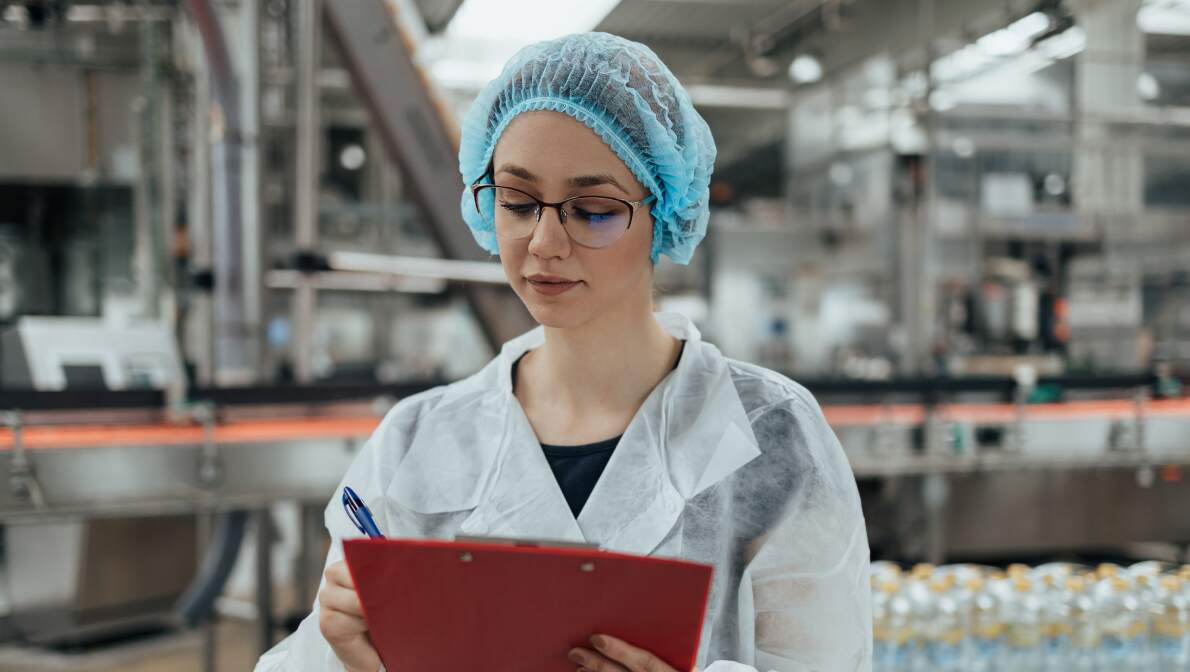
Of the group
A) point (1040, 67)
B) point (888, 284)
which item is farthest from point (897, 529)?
point (1040, 67)

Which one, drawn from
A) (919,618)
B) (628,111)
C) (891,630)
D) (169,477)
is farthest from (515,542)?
(169,477)

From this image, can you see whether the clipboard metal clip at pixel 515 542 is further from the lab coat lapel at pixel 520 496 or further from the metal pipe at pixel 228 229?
the metal pipe at pixel 228 229

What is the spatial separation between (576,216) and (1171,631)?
6.64 ft

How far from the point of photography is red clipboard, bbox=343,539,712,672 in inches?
33.2

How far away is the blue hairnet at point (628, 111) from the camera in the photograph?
3.56 ft

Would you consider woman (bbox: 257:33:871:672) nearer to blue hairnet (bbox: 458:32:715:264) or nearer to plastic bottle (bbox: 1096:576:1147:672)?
blue hairnet (bbox: 458:32:715:264)

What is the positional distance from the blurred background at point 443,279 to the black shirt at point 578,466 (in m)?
0.40

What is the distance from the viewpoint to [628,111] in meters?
1.09

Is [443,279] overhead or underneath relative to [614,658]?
overhead

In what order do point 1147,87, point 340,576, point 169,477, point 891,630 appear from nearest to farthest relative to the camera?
point 340,576 → point 891,630 → point 169,477 → point 1147,87

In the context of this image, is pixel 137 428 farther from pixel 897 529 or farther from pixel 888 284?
pixel 888 284

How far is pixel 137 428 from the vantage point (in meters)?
3.18

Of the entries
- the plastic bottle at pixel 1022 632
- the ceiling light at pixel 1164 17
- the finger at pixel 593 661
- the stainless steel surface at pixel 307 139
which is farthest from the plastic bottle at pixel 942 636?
the ceiling light at pixel 1164 17

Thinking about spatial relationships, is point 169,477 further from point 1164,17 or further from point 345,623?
point 1164,17
